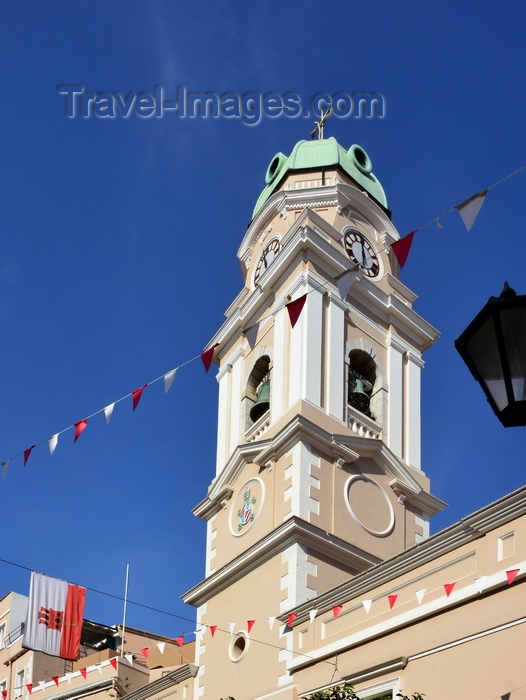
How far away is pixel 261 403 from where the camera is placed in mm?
22953

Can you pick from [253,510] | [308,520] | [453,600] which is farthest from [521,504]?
[253,510]

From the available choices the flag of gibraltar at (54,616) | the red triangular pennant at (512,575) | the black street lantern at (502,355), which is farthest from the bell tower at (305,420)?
the black street lantern at (502,355)

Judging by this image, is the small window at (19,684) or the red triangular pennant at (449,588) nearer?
the red triangular pennant at (449,588)

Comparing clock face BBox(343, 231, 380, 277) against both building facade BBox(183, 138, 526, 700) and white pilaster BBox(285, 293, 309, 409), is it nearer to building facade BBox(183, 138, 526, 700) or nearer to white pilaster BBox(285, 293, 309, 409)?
building facade BBox(183, 138, 526, 700)

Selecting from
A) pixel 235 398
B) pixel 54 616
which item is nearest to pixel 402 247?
pixel 235 398

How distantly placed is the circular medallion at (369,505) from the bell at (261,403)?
9.40 ft

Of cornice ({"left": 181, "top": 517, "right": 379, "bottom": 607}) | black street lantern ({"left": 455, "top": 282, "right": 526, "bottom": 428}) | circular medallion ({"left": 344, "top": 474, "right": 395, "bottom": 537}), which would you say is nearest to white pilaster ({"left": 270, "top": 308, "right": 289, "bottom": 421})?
circular medallion ({"left": 344, "top": 474, "right": 395, "bottom": 537})

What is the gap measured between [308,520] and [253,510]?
1847 mm

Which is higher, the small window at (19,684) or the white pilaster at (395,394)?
the white pilaster at (395,394)

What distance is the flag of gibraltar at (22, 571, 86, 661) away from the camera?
2695cm

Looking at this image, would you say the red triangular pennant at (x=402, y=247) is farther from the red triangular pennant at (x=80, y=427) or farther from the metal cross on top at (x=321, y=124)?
the metal cross on top at (x=321, y=124)

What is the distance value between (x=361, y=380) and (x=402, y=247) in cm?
822

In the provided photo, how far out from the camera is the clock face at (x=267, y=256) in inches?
981

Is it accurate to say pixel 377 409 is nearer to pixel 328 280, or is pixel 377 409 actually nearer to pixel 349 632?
pixel 328 280
